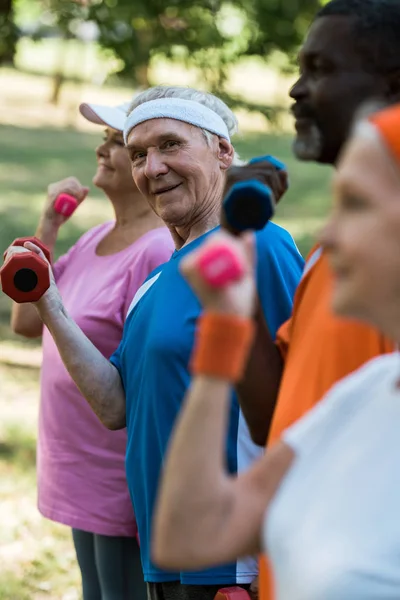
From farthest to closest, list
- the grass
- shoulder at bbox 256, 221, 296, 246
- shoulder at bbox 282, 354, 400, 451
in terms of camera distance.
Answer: the grass, shoulder at bbox 256, 221, 296, 246, shoulder at bbox 282, 354, 400, 451

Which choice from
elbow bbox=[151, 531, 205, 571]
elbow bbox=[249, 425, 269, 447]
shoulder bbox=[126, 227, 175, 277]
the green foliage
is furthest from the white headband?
the green foliage

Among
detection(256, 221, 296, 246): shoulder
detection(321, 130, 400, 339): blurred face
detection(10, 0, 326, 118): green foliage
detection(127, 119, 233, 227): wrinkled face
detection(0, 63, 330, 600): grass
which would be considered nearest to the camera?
detection(321, 130, 400, 339): blurred face

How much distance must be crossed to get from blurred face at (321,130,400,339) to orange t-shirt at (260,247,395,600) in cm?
31

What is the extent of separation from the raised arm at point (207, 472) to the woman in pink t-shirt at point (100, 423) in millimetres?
2003

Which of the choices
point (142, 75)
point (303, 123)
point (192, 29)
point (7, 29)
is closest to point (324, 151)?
point (303, 123)

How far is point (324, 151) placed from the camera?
6.38 feet

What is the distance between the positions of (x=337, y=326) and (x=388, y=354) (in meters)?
0.10

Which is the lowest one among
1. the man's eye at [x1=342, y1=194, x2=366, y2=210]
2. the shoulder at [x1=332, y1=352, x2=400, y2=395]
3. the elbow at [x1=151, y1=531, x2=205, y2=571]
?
the elbow at [x1=151, y1=531, x2=205, y2=571]

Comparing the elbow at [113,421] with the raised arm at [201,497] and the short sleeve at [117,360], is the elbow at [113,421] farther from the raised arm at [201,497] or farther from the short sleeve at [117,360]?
the raised arm at [201,497]

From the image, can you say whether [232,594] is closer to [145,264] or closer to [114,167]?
[145,264]

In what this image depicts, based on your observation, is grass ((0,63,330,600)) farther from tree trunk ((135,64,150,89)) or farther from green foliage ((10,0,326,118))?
tree trunk ((135,64,150,89))

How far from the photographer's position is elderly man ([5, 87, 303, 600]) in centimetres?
255

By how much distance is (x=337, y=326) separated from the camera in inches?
68.7

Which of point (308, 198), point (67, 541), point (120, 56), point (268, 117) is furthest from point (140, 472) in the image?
point (308, 198)
